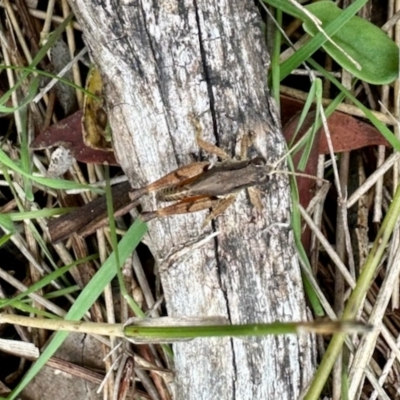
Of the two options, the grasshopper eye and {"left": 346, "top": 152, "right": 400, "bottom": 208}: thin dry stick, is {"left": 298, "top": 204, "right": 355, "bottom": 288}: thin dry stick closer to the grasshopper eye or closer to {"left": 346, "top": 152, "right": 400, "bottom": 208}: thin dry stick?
{"left": 346, "top": 152, "right": 400, "bottom": 208}: thin dry stick

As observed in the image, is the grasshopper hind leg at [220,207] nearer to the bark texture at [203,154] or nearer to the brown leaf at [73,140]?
the bark texture at [203,154]

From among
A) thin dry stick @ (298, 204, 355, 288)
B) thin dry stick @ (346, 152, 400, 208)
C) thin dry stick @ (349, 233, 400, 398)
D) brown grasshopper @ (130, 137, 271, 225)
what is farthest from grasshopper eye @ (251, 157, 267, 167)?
thin dry stick @ (349, 233, 400, 398)

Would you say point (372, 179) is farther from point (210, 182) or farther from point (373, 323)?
point (210, 182)

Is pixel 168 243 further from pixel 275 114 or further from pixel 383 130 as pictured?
pixel 383 130

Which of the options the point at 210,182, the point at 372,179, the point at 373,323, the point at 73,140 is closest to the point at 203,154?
the point at 210,182

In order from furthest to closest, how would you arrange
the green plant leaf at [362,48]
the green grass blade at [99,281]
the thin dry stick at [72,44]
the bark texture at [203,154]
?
1. the thin dry stick at [72,44]
2. the green grass blade at [99,281]
3. the green plant leaf at [362,48]
4. the bark texture at [203,154]

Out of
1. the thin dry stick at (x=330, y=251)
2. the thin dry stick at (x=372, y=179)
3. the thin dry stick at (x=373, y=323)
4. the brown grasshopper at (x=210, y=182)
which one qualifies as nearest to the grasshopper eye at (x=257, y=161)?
the brown grasshopper at (x=210, y=182)
